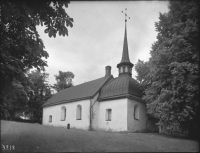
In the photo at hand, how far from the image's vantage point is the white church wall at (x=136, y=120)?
60.0 ft

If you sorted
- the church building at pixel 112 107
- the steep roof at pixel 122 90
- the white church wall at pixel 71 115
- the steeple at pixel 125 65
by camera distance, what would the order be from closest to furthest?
the church building at pixel 112 107, the steep roof at pixel 122 90, the white church wall at pixel 71 115, the steeple at pixel 125 65

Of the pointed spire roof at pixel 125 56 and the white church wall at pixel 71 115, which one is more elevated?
the pointed spire roof at pixel 125 56

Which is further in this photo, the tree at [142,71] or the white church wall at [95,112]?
the white church wall at [95,112]

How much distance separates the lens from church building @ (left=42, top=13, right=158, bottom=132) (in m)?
18.6

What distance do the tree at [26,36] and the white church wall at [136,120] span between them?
11350 millimetres

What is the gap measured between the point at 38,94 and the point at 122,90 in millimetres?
22219

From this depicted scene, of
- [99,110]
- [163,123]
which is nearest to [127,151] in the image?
[163,123]

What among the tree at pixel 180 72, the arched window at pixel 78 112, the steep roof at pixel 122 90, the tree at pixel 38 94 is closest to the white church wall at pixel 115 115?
the steep roof at pixel 122 90

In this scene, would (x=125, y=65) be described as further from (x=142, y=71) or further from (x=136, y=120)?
(x=136, y=120)

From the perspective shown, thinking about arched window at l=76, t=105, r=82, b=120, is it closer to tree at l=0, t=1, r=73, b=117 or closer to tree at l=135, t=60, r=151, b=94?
tree at l=135, t=60, r=151, b=94

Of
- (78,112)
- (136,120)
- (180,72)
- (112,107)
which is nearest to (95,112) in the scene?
(112,107)

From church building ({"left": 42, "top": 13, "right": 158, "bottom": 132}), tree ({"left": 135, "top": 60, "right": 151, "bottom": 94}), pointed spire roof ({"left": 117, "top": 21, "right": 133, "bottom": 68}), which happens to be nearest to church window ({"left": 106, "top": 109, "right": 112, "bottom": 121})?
church building ({"left": 42, "top": 13, "right": 158, "bottom": 132})

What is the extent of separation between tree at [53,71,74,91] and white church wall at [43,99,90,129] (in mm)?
11768

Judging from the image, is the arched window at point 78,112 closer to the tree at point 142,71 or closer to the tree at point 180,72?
the tree at point 142,71
